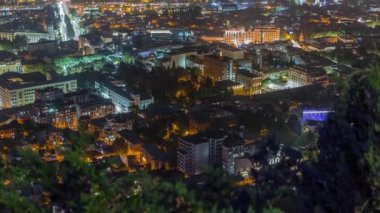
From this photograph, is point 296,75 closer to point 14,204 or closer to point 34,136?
point 34,136

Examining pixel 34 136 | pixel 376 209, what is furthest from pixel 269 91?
pixel 376 209

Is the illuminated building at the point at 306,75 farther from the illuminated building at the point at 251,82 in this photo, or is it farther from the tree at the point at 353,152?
the tree at the point at 353,152

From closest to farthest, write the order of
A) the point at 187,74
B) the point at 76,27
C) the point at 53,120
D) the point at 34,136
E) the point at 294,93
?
the point at 34,136, the point at 53,120, the point at 294,93, the point at 187,74, the point at 76,27

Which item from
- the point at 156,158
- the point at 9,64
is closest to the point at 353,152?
the point at 156,158

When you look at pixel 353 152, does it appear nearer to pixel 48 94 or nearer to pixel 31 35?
pixel 48 94

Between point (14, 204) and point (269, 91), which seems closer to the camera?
point (14, 204)

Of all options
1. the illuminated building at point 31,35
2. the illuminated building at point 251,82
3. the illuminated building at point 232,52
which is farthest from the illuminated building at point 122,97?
the illuminated building at point 31,35
